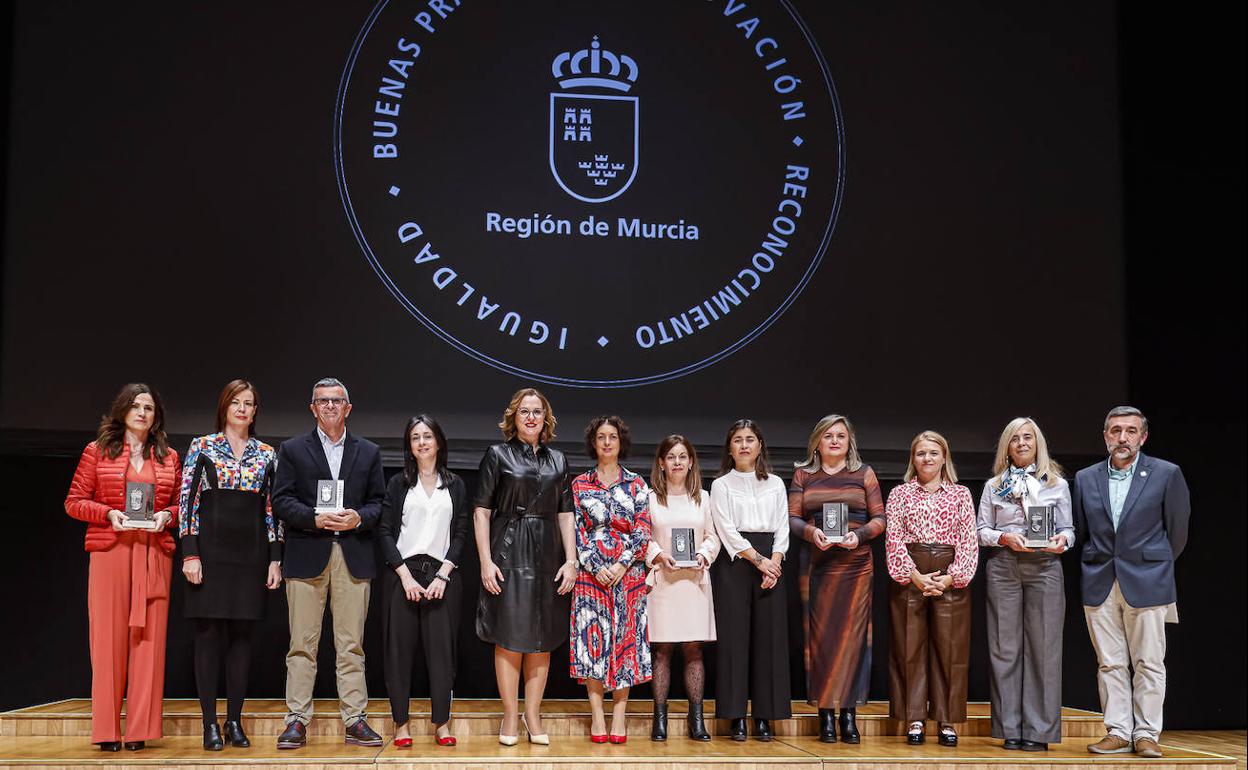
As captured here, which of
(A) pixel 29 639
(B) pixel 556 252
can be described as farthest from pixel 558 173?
(A) pixel 29 639

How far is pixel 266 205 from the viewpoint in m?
5.87

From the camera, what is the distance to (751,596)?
4941 mm

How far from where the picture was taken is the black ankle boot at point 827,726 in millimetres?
4934

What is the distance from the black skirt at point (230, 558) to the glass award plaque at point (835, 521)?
2368 mm

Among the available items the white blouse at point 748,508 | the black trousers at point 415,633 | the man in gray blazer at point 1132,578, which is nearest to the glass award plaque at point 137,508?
the black trousers at point 415,633

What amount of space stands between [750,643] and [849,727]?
573 mm

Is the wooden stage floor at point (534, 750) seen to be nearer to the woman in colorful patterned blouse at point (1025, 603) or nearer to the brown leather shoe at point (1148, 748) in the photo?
the brown leather shoe at point (1148, 748)

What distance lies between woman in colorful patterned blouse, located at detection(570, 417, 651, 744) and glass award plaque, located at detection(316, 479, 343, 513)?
99 cm

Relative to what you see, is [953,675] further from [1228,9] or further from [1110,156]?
[1228,9]

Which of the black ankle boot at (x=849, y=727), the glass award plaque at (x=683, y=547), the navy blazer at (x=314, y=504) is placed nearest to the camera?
the navy blazer at (x=314, y=504)

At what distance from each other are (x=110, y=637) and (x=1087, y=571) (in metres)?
4.12

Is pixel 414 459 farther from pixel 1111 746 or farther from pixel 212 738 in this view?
pixel 1111 746

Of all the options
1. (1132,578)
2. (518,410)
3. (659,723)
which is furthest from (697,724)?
(1132,578)

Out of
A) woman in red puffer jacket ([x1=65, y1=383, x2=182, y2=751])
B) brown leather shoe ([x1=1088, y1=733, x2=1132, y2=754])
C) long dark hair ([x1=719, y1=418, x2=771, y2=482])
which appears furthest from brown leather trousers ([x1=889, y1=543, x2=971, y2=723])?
woman in red puffer jacket ([x1=65, y1=383, x2=182, y2=751])
